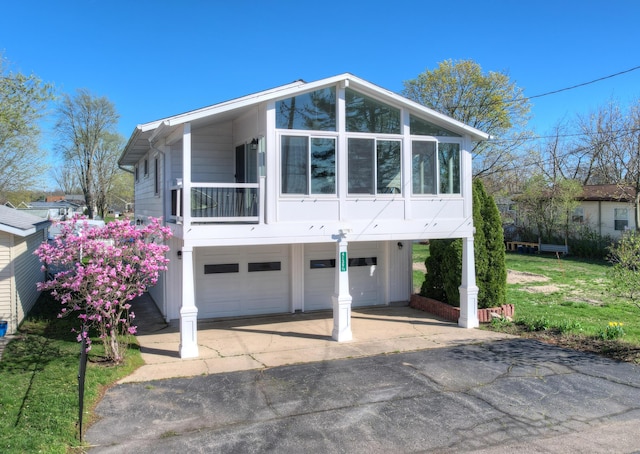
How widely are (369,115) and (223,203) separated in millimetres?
3666

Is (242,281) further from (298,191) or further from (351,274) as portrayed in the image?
(298,191)

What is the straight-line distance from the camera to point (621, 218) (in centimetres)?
2706

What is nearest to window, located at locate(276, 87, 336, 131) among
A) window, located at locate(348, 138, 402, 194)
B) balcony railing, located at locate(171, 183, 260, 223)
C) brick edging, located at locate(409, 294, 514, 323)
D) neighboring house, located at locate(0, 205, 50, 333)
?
window, located at locate(348, 138, 402, 194)

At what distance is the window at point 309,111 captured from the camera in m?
9.57

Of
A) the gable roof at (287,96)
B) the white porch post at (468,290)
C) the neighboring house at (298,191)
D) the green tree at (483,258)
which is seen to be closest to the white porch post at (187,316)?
the neighboring house at (298,191)

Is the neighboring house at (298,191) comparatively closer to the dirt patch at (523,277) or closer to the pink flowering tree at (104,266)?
the pink flowering tree at (104,266)

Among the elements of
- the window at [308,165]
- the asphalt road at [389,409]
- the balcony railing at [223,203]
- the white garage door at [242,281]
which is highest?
the window at [308,165]

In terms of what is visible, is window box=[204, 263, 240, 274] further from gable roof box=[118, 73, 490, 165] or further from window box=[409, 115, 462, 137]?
window box=[409, 115, 462, 137]

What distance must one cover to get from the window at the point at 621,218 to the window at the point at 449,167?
68.2ft

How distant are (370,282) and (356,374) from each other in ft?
19.2

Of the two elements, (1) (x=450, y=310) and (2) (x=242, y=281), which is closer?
(1) (x=450, y=310)

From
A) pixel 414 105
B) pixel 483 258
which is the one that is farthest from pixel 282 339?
pixel 414 105

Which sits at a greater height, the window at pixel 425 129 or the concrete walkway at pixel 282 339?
the window at pixel 425 129

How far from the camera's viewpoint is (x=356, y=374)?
25.7ft
